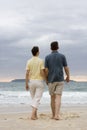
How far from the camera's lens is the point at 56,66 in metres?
8.82

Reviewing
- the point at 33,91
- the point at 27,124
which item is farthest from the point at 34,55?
the point at 27,124

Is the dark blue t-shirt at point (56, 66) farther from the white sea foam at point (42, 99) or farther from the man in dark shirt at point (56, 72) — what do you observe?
the white sea foam at point (42, 99)

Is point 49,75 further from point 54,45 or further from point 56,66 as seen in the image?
point 54,45

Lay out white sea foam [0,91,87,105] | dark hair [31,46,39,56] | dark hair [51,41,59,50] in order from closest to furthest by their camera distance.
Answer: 1. dark hair [51,41,59,50]
2. dark hair [31,46,39,56]
3. white sea foam [0,91,87,105]

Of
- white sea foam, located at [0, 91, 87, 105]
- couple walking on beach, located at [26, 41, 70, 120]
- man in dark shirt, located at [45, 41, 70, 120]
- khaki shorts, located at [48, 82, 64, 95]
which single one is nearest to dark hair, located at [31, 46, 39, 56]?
couple walking on beach, located at [26, 41, 70, 120]

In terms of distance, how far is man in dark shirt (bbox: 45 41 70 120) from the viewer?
28.9ft

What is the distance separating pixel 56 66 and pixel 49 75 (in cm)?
25

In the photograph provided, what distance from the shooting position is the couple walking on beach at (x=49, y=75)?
8.80 metres

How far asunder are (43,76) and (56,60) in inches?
18.3

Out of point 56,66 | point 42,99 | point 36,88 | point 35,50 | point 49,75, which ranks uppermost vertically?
point 35,50

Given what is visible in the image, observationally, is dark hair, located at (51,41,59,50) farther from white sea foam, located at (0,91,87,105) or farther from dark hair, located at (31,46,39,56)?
white sea foam, located at (0,91,87,105)

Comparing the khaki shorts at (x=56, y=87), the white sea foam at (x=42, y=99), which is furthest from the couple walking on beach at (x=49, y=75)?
the white sea foam at (x=42, y=99)

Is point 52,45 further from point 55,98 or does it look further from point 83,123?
point 83,123

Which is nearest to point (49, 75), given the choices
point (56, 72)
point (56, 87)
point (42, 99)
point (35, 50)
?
point (56, 72)
